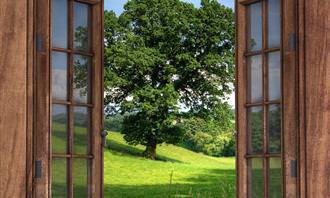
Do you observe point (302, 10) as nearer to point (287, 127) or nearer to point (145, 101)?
point (287, 127)

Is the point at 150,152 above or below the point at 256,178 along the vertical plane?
below

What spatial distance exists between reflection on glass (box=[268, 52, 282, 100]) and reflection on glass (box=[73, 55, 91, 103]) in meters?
1.19

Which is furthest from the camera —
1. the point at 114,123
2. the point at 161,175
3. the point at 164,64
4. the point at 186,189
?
the point at 114,123

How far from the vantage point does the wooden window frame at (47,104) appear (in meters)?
4.03

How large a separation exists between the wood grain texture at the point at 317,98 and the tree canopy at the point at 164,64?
61.4ft

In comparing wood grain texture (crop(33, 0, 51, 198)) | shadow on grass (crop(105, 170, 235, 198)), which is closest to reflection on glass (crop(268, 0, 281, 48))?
wood grain texture (crop(33, 0, 51, 198))

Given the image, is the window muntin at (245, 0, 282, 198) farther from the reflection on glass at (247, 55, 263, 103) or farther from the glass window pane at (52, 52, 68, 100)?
the glass window pane at (52, 52, 68, 100)

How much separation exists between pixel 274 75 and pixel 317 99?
41cm

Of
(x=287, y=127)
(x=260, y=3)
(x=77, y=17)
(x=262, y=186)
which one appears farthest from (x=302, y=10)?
(x=77, y=17)

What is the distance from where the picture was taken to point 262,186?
420cm

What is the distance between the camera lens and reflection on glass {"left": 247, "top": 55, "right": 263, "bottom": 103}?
430 cm

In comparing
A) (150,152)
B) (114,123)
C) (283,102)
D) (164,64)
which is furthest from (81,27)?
(114,123)

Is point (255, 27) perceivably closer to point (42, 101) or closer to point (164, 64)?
point (42, 101)

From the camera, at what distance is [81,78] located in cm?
441
